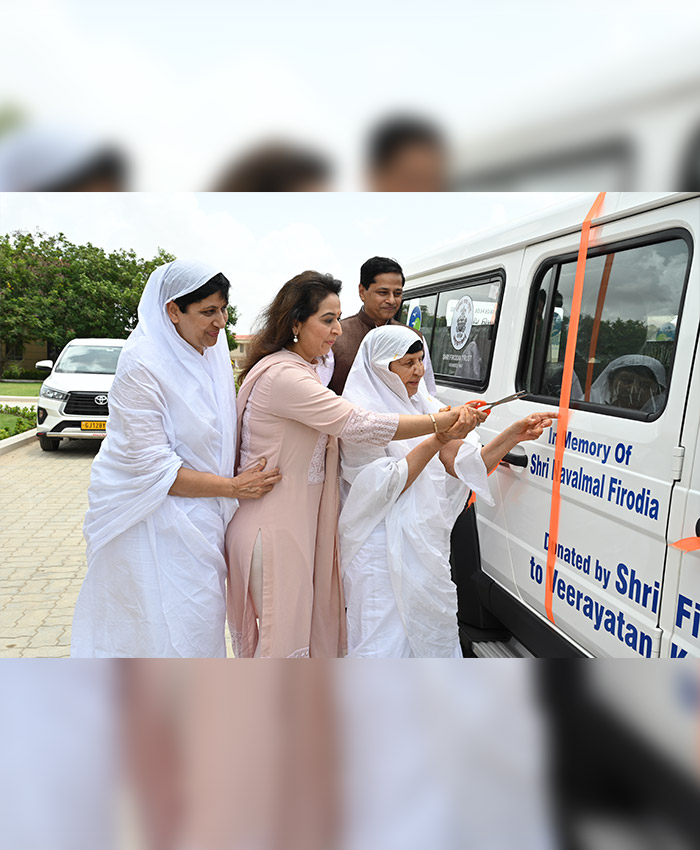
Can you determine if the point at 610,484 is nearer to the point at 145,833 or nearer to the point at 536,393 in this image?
the point at 536,393

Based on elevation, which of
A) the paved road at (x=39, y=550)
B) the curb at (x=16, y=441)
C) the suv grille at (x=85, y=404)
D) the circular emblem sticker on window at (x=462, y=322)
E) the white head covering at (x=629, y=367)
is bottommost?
the paved road at (x=39, y=550)

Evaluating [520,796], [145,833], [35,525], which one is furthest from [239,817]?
[35,525]

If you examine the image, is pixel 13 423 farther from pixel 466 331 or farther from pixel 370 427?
pixel 370 427

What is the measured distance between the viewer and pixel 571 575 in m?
2.21

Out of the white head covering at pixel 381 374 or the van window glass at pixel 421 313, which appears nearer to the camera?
the white head covering at pixel 381 374

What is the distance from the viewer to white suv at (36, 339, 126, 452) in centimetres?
759

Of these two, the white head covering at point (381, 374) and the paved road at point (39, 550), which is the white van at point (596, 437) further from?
the paved road at point (39, 550)

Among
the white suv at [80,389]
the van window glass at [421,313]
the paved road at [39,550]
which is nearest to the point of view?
the paved road at [39,550]

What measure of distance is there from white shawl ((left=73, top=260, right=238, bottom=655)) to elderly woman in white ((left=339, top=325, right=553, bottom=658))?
1.48ft

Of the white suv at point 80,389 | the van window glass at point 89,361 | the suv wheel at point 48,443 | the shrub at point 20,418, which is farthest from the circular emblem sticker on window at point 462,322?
the shrub at point 20,418

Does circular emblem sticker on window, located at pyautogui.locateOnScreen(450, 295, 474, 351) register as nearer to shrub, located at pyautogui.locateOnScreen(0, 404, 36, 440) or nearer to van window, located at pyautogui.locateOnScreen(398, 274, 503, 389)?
van window, located at pyautogui.locateOnScreen(398, 274, 503, 389)

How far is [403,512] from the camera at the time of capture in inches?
92.6

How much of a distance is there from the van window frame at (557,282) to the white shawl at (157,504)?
3.75 ft

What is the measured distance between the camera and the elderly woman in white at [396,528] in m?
2.33
